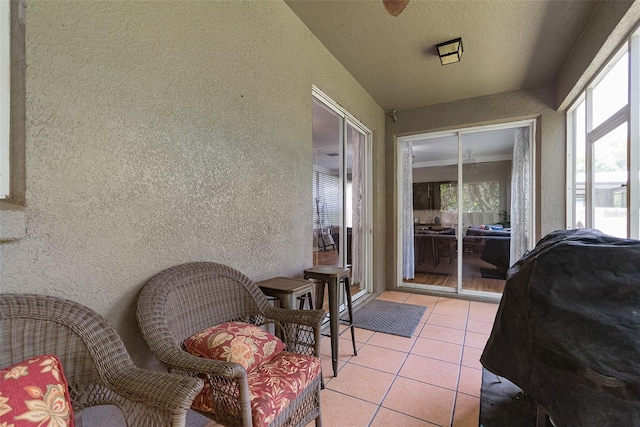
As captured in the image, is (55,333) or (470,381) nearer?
(55,333)

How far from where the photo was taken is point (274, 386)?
3.92 feet

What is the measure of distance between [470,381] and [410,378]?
0.42m

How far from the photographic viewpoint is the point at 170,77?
1.45 metres

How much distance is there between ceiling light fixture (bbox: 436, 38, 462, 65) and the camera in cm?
264

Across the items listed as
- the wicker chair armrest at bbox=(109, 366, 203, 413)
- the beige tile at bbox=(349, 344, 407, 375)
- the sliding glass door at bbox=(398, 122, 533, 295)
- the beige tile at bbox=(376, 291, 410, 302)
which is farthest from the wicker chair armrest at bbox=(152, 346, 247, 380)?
the sliding glass door at bbox=(398, 122, 533, 295)

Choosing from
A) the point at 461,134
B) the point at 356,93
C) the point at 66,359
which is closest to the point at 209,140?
the point at 66,359

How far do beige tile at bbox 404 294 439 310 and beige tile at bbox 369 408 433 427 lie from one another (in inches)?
85.7

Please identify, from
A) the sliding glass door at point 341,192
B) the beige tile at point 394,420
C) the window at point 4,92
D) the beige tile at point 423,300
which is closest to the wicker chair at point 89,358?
the window at point 4,92

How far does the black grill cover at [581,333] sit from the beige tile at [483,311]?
7.28 ft

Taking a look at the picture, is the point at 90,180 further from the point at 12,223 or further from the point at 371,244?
the point at 371,244

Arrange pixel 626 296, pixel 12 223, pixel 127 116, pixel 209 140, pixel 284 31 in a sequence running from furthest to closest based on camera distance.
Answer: pixel 284 31, pixel 209 140, pixel 127 116, pixel 626 296, pixel 12 223

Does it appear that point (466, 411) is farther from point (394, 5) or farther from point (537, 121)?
point (537, 121)

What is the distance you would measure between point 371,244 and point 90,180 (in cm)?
349

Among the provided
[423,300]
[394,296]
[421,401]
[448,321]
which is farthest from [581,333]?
[394,296]
